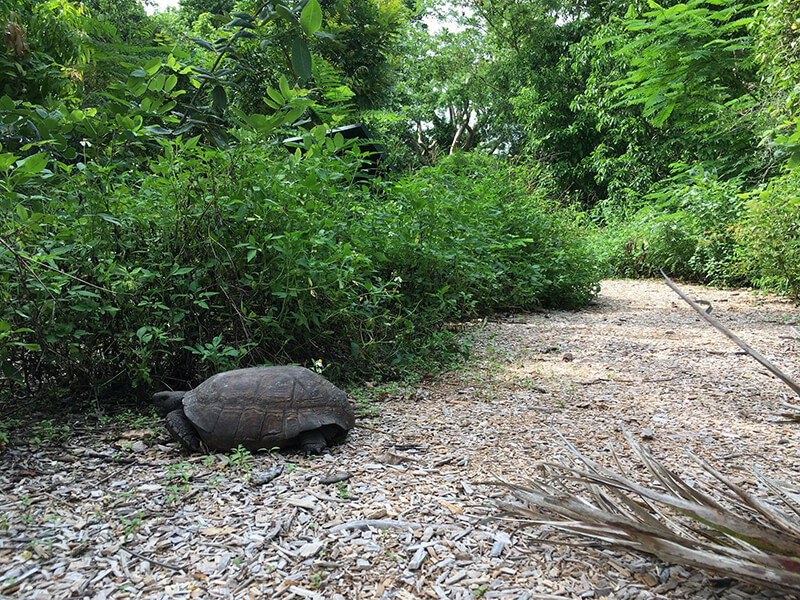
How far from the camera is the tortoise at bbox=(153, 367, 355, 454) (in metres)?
2.31

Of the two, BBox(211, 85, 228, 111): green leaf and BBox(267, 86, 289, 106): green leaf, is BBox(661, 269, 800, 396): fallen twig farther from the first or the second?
BBox(267, 86, 289, 106): green leaf

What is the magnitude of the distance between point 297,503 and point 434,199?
3056mm

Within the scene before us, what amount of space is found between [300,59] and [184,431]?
1.68 metres

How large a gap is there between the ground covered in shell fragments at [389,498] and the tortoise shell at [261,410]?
0.10m

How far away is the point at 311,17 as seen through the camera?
5.65 ft

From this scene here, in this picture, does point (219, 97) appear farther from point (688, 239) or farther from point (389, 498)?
point (688, 239)

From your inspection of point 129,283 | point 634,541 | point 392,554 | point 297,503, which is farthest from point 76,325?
point 634,541

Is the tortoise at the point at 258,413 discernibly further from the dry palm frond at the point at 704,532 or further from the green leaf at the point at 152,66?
the green leaf at the point at 152,66

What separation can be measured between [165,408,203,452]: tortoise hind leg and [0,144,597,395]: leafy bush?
376 millimetres

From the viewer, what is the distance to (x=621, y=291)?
8.85 metres

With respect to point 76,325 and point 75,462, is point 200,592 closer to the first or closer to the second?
point 75,462

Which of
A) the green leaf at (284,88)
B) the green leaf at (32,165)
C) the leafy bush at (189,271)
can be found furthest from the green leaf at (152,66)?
the green leaf at (32,165)

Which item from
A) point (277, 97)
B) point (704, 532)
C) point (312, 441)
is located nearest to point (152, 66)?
point (277, 97)

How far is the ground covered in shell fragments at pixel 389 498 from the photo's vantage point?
1.50 metres
